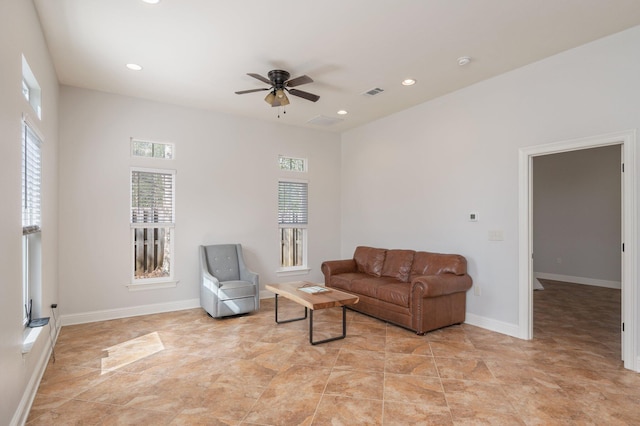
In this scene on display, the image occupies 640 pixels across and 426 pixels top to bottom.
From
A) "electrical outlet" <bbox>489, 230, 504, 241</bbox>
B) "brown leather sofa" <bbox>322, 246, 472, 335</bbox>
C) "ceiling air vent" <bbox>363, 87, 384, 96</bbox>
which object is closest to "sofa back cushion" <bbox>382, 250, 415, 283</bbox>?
"brown leather sofa" <bbox>322, 246, 472, 335</bbox>

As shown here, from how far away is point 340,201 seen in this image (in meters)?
7.05

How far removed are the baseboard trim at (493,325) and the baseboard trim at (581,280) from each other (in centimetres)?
440

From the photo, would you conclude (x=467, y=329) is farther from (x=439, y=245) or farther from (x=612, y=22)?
(x=612, y=22)

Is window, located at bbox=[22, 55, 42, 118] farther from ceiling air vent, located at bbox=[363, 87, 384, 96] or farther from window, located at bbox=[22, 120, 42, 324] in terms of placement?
ceiling air vent, located at bbox=[363, 87, 384, 96]

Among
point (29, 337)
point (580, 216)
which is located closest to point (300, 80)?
point (29, 337)

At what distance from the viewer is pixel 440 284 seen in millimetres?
4141

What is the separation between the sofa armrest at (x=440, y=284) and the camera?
4012 mm

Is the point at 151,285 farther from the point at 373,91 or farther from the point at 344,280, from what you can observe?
the point at 373,91

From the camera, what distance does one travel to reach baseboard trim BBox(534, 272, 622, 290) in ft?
22.6

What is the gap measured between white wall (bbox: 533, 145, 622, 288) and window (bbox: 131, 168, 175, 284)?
25.5 ft

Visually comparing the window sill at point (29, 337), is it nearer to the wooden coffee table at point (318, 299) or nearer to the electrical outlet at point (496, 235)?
the wooden coffee table at point (318, 299)

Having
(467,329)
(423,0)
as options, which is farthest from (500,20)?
(467,329)

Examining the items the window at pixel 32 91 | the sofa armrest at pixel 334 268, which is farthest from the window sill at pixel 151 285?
the window at pixel 32 91

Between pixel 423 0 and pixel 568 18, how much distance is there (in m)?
1.37
